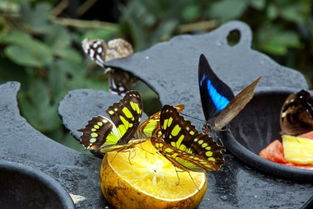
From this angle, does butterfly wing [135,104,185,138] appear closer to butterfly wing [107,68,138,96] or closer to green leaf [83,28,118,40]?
butterfly wing [107,68,138,96]

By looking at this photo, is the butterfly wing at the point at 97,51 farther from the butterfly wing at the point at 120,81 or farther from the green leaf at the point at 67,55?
the green leaf at the point at 67,55

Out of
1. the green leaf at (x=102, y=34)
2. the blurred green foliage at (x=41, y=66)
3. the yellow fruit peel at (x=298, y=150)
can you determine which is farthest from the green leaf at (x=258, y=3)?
the yellow fruit peel at (x=298, y=150)

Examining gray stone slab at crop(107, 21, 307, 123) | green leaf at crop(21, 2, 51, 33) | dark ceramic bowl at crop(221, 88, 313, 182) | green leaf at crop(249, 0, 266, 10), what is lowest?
green leaf at crop(249, 0, 266, 10)

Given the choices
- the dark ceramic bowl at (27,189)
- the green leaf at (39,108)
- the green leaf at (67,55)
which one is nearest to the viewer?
the dark ceramic bowl at (27,189)

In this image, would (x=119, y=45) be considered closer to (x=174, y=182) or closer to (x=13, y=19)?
(x=174, y=182)

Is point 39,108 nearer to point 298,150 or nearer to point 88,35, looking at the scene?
point 88,35

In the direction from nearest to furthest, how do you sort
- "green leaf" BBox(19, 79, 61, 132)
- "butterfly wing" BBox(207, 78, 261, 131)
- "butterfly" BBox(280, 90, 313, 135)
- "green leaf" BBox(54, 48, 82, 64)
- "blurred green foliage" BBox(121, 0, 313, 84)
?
"butterfly wing" BBox(207, 78, 261, 131), "butterfly" BBox(280, 90, 313, 135), "green leaf" BBox(19, 79, 61, 132), "green leaf" BBox(54, 48, 82, 64), "blurred green foliage" BBox(121, 0, 313, 84)

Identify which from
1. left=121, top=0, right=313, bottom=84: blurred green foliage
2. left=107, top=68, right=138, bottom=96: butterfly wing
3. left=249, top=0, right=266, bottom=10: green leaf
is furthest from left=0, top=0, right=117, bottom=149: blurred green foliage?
left=249, top=0, right=266, bottom=10: green leaf
